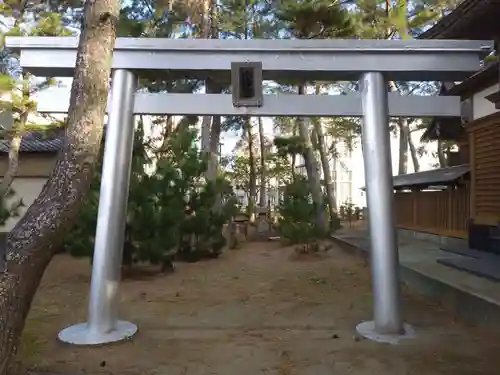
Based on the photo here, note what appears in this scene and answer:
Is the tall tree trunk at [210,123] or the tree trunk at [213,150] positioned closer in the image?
A: the tall tree trunk at [210,123]

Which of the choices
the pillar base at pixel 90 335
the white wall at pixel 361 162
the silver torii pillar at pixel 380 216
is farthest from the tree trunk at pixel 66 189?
the white wall at pixel 361 162

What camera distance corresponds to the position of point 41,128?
1173cm

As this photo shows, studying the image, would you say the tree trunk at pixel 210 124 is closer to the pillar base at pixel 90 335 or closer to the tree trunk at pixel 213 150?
the tree trunk at pixel 213 150

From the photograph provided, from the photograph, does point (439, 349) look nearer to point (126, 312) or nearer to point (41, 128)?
point (126, 312)

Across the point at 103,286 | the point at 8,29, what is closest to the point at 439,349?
the point at 103,286

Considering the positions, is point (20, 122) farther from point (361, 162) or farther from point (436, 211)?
point (361, 162)

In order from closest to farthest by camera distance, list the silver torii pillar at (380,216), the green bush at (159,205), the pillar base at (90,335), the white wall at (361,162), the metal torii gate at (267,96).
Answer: the pillar base at (90,335) < the silver torii pillar at (380,216) < the metal torii gate at (267,96) < the green bush at (159,205) < the white wall at (361,162)

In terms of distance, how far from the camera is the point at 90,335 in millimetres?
4809

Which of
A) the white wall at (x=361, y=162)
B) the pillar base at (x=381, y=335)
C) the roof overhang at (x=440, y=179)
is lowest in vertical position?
the pillar base at (x=381, y=335)

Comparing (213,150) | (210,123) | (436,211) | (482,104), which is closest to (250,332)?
(482,104)

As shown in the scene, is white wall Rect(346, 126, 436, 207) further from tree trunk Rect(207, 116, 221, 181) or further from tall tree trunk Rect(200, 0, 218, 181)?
tall tree trunk Rect(200, 0, 218, 181)

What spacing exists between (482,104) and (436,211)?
3720 millimetres

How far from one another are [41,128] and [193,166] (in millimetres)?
4518

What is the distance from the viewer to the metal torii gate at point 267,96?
16.6ft
